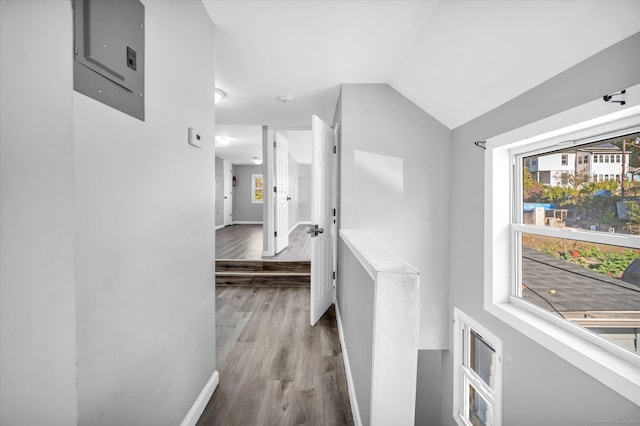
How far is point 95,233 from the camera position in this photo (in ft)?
2.73

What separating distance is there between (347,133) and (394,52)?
0.75 m

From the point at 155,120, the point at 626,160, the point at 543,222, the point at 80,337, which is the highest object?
the point at 155,120

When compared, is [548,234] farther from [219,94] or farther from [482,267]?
[219,94]

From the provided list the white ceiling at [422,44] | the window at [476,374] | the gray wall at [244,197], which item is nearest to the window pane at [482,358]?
the window at [476,374]

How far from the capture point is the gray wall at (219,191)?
27.1ft

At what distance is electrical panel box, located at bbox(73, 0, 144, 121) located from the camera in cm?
76

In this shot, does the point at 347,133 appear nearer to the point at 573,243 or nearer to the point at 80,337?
the point at 573,243

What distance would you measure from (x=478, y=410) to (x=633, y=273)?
5.07 feet

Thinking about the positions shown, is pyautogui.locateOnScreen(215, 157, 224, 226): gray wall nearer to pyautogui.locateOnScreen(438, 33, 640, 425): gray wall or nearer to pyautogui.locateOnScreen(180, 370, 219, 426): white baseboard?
pyautogui.locateOnScreen(180, 370, 219, 426): white baseboard

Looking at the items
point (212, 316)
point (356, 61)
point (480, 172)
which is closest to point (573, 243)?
point (480, 172)

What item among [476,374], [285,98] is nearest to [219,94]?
[285,98]

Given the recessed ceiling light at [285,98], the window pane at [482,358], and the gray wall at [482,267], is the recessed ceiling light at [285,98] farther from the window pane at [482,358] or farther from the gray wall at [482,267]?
the window pane at [482,358]

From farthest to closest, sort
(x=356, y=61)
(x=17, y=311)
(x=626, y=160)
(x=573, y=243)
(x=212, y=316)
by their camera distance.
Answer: (x=356, y=61)
(x=212, y=316)
(x=573, y=243)
(x=626, y=160)
(x=17, y=311)

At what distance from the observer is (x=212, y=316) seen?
1746 millimetres
